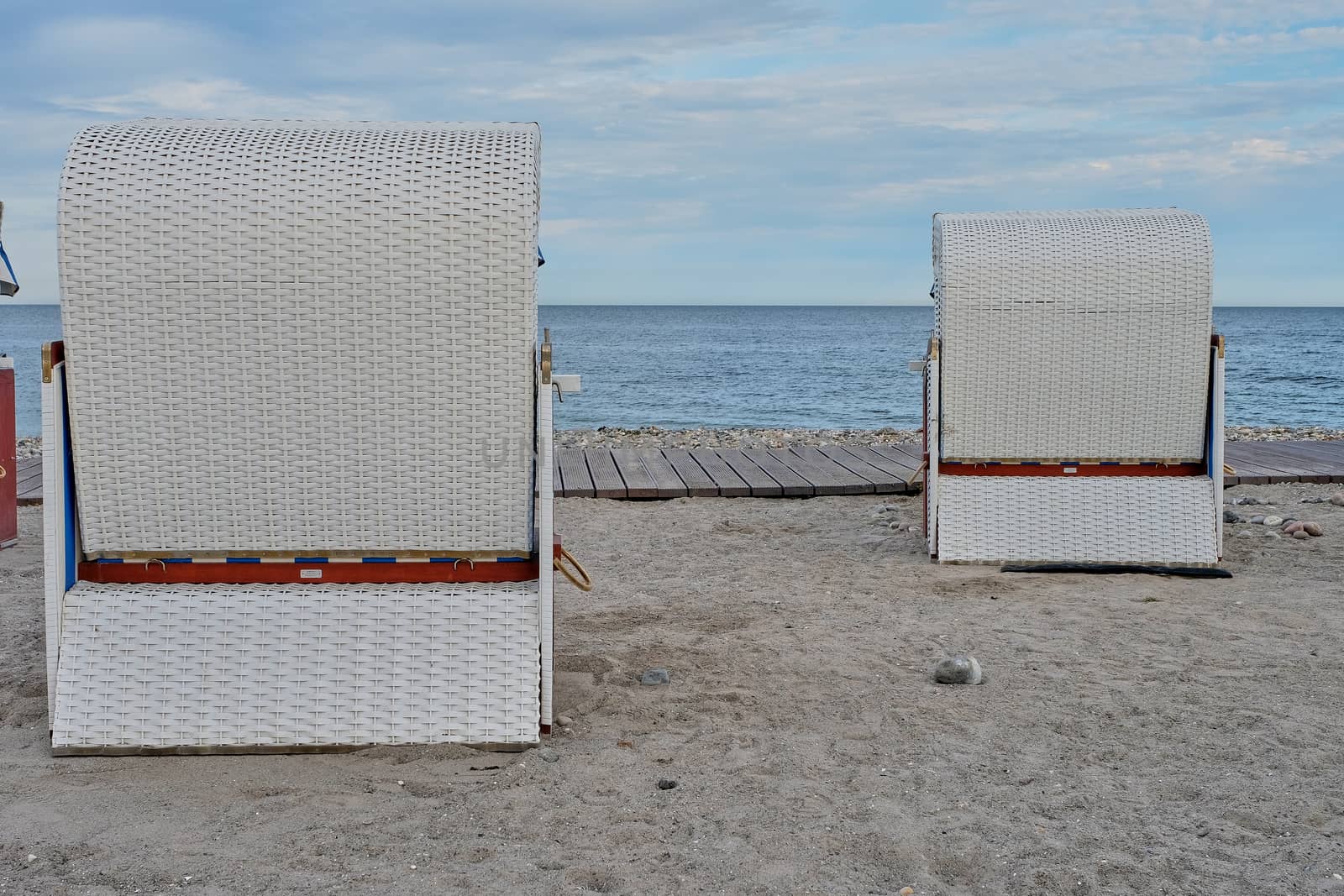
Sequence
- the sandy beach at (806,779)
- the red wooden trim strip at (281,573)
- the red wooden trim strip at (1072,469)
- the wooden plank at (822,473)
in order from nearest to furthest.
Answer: the sandy beach at (806,779) → the red wooden trim strip at (281,573) → the red wooden trim strip at (1072,469) → the wooden plank at (822,473)

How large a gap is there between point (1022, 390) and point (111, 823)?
470 cm

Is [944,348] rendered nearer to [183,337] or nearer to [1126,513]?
[1126,513]

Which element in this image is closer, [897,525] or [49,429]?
[49,429]

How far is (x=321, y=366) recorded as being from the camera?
3.34 m

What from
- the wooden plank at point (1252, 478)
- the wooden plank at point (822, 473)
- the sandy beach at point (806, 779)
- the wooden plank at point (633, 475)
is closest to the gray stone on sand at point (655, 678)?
the sandy beach at point (806, 779)

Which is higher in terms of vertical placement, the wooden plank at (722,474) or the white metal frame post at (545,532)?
the white metal frame post at (545,532)

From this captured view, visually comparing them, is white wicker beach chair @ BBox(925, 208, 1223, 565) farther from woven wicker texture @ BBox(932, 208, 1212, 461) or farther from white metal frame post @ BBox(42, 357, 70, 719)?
white metal frame post @ BBox(42, 357, 70, 719)

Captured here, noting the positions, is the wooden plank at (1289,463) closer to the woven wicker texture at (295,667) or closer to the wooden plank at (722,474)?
the wooden plank at (722,474)

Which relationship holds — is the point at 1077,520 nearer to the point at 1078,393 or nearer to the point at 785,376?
the point at 1078,393

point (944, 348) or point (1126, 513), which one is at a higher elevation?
point (944, 348)

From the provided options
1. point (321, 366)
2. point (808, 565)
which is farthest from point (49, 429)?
point (808, 565)

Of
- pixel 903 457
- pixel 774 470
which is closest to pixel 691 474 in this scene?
pixel 774 470

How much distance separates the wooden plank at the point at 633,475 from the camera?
7.92m

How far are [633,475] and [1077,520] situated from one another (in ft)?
11.5
